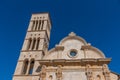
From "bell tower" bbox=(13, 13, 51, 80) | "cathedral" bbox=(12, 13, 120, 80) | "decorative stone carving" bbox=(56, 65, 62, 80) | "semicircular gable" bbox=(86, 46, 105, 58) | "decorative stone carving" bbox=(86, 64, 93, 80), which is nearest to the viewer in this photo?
"decorative stone carving" bbox=(86, 64, 93, 80)

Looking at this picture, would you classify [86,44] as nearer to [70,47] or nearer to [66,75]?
[70,47]

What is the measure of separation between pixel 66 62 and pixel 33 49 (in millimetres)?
7867

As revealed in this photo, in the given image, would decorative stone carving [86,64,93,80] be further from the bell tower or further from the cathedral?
the bell tower

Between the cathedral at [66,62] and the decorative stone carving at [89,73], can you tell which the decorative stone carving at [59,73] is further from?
the decorative stone carving at [89,73]

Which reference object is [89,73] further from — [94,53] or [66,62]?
[94,53]

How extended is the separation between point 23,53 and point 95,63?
11.8 metres

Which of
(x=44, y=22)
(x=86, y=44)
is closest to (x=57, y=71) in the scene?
(x=86, y=44)

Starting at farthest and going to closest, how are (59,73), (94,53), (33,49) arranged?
(33,49) < (94,53) < (59,73)

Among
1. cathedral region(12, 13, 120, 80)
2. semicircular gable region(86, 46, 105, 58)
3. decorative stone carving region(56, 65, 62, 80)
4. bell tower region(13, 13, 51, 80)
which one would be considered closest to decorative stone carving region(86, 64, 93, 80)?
cathedral region(12, 13, 120, 80)

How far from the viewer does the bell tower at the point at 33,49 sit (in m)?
22.6

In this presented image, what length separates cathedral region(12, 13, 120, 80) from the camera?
19.2 m

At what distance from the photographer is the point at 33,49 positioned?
25.8 meters

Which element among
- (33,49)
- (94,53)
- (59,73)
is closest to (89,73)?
(94,53)

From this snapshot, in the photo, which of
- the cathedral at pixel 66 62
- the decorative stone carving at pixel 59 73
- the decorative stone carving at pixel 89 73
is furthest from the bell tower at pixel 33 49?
the decorative stone carving at pixel 89 73
